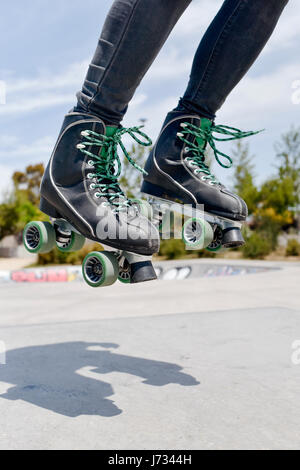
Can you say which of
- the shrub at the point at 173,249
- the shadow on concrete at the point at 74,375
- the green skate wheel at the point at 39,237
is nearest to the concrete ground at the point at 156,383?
the shadow on concrete at the point at 74,375

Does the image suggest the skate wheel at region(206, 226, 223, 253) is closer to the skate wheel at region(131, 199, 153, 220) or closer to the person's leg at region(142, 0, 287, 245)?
the person's leg at region(142, 0, 287, 245)

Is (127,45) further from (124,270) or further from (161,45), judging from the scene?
(124,270)

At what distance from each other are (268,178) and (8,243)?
2073cm

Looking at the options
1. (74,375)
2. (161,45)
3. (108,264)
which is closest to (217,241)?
(108,264)

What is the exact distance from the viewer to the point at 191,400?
2.07 meters

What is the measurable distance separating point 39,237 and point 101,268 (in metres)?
0.48

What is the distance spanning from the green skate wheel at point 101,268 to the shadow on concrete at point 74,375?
1.98 ft

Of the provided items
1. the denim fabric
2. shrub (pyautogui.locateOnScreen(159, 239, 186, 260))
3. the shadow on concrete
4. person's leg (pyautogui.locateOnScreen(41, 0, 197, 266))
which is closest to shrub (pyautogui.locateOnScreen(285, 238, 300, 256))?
shrub (pyautogui.locateOnScreen(159, 239, 186, 260))

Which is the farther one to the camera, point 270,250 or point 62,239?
point 270,250

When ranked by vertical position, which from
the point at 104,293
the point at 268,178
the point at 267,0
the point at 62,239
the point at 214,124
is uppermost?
the point at 268,178

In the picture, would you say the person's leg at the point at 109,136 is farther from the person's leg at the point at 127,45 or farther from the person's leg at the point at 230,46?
the person's leg at the point at 230,46

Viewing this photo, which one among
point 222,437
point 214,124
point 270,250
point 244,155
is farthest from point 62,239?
point 244,155
